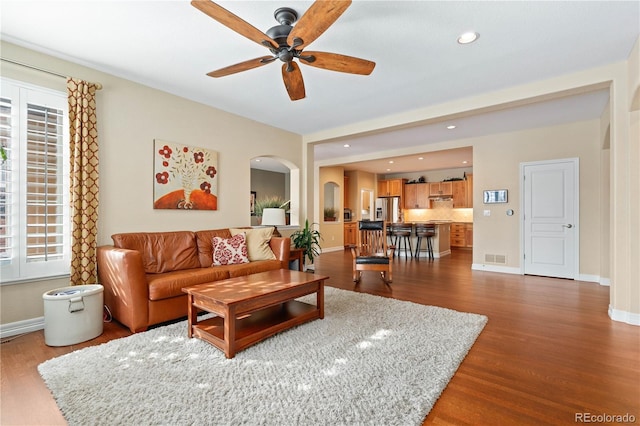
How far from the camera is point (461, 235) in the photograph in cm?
976

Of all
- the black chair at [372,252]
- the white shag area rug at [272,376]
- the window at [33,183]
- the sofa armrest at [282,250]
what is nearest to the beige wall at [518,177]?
the black chair at [372,252]

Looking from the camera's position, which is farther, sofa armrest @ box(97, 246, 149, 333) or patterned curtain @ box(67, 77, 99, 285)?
patterned curtain @ box(67, 77, 99, 285)

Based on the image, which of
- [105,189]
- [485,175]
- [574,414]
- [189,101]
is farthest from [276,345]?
[485,175]

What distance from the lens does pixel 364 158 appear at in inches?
310

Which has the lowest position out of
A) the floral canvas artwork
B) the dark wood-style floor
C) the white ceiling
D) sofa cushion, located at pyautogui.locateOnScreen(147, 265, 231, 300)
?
the dark wood-style floor

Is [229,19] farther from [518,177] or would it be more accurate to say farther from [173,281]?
[518,177]

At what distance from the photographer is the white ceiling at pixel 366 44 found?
2.36 metres

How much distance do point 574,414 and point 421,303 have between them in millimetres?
2037

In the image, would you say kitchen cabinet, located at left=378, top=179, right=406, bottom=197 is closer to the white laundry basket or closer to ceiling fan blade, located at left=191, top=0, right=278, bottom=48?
ceiling fan blade, located at left=191, top=0, right=278, bottom=48

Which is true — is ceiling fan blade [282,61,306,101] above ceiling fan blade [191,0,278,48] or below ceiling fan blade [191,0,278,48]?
below

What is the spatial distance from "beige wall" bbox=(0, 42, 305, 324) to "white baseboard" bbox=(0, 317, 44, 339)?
46mm

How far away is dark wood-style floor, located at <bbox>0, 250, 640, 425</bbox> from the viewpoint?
1.70m

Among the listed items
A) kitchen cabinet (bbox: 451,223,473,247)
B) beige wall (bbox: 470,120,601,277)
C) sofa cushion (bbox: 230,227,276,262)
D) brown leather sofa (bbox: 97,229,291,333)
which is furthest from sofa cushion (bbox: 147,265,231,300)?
kitchen cabinet (bbox: 451,223,473,247)

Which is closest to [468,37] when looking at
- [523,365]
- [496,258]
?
[523,365]
